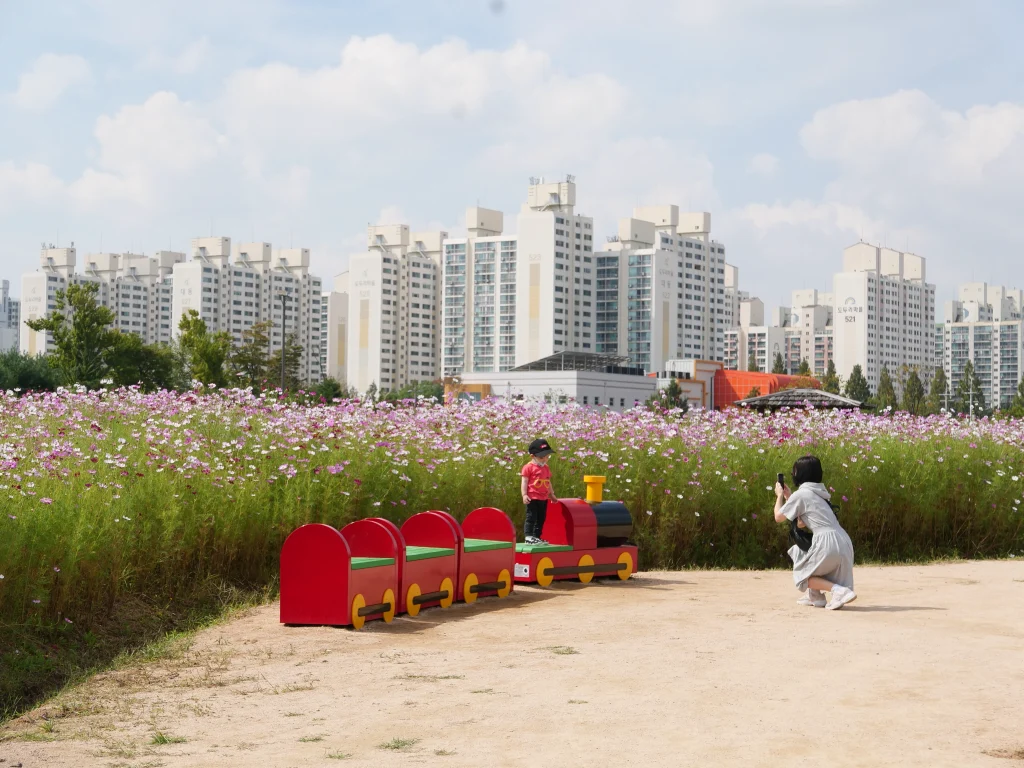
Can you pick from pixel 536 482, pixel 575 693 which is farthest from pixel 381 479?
pixel 575 693

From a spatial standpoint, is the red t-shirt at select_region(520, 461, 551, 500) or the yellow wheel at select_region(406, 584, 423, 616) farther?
the red t-shirt at select_region(520, 461, 551, 500)

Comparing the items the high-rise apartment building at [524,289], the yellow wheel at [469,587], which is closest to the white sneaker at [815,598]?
the yellow wheel at [469,587]

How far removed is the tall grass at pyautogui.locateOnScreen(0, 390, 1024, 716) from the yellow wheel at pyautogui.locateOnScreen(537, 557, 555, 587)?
58.9 inches

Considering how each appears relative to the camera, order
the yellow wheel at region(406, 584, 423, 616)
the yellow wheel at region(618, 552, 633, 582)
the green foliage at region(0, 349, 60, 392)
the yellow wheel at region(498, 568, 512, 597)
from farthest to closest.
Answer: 1. the green foliage at region(0, 349, 60, 392)
2. the yellow wheel at region(618, 552, 633, 582)
3. the yellow wheel at region(498, 568, 512, 597)
4. the yellow wheel at region(406, 584, 423, 616)

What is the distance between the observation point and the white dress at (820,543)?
9.92m

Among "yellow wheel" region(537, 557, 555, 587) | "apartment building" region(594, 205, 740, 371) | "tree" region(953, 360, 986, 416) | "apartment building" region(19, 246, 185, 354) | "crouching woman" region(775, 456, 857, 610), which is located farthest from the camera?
"apartment building" region(19, 246, 185, 354)

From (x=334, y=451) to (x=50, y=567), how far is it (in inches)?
147

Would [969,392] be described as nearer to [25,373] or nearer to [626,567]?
[25,373]

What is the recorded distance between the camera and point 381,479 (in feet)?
38.6

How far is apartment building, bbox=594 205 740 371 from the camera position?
14488 centimetres

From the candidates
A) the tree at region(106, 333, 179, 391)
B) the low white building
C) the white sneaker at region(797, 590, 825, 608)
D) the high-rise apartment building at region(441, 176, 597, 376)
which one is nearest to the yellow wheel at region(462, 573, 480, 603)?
the white sneaker at region(797, 590, 825, 608)

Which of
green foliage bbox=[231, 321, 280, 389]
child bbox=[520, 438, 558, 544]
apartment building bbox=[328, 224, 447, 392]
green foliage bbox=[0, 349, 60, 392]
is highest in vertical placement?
apartment building bbox=[328, 224, 447, 392]

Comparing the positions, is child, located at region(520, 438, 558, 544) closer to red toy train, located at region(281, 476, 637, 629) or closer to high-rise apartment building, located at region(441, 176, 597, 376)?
A: red toy train, located at region(281, 476, 637, 629)

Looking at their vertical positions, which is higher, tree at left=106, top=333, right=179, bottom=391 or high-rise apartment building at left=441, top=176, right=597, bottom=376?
high-rise apartment building at left=441, top=176, right=597, bottom=376
